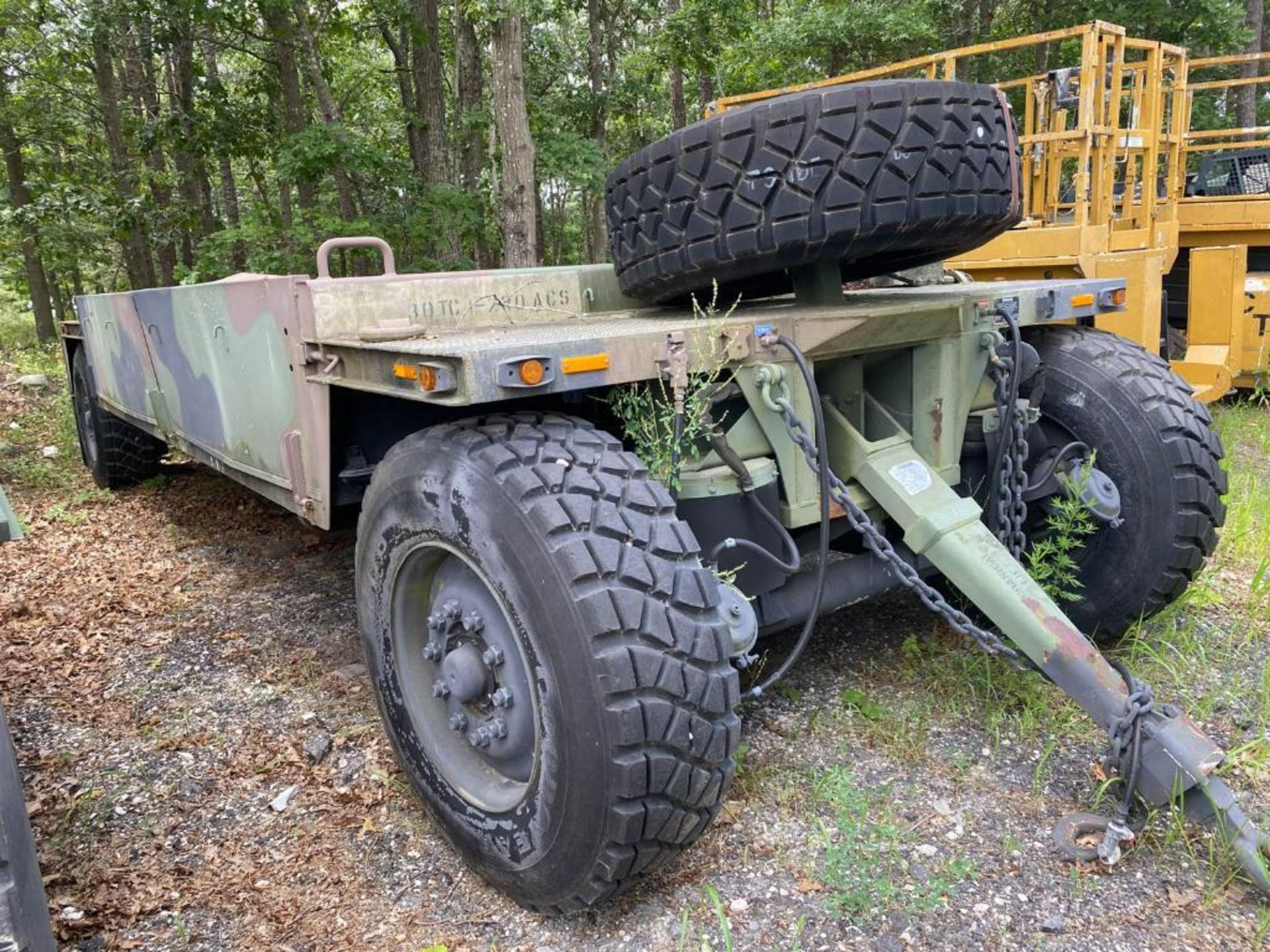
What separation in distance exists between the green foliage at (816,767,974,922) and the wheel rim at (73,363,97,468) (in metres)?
6.38

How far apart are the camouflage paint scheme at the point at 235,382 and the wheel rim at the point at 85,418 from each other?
1916 millimetres

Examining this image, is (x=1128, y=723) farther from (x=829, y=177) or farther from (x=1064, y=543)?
(x=829, y=177)

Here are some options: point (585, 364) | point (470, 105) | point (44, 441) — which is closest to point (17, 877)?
point (585, 364)

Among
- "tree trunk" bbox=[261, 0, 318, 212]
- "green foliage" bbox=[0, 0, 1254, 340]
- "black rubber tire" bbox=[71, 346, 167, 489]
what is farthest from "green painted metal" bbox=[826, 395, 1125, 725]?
"tree trunk" bbox=[261, 0, 318, 212]

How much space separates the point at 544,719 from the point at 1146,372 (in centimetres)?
245

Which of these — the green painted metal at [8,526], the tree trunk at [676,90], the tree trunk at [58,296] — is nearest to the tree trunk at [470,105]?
the tree trunk at [676,90]

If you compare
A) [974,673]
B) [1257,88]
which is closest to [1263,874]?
[974,673]

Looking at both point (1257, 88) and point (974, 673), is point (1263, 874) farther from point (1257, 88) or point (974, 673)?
point (1257, 88)

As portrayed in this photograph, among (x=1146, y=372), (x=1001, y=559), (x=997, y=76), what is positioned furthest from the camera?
(x=997, y=76)

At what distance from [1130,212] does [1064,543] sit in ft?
18.5

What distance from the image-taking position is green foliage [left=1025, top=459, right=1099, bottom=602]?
3.14 meters

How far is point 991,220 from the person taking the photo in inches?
113

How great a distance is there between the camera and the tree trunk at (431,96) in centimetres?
1279

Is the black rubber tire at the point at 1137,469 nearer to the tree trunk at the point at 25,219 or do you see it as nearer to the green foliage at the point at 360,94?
the green foliage at the point at 360,94
